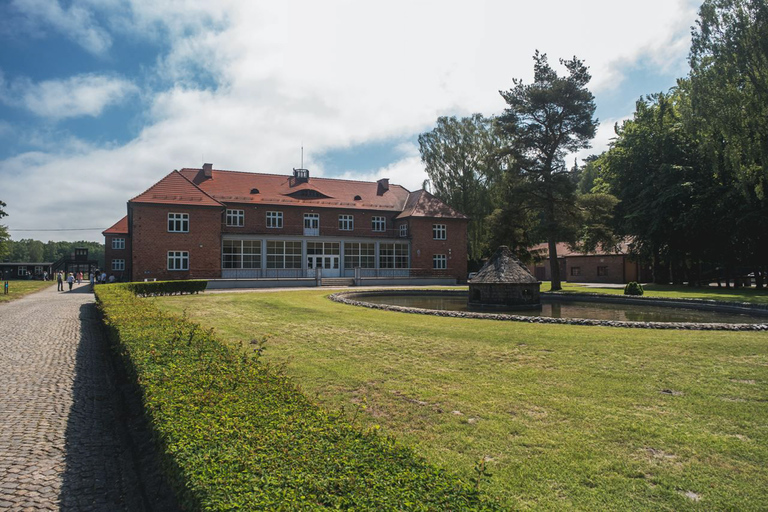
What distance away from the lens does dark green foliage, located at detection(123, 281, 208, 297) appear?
73.5ft

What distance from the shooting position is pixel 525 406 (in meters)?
5.22

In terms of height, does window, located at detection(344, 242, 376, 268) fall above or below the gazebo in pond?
above

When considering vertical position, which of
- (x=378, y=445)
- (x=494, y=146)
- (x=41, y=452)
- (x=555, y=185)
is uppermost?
(x=494, y=146)

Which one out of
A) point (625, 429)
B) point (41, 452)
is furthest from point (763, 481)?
point (41, 452)

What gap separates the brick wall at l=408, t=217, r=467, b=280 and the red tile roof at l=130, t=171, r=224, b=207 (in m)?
16.9

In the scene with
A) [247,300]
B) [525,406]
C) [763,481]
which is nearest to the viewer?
[763,481]

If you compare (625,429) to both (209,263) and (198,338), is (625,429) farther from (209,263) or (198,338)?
(209,263)

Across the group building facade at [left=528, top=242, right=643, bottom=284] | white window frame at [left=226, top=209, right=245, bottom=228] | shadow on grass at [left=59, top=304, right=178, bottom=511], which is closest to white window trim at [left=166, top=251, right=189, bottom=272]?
white window frame at [left=226, top=209, right=245, bottom=228]

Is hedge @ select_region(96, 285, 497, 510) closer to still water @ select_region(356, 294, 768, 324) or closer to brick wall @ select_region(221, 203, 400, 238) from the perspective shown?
still water @ select_region(356, 294, 768, 324)

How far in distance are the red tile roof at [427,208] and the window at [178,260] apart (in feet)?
61.3

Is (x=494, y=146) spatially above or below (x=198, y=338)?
above

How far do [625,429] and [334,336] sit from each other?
6.38 meters

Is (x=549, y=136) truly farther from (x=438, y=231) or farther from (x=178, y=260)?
(x=178, y=260)

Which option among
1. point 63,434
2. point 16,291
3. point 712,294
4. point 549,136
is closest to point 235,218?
point 16,291
